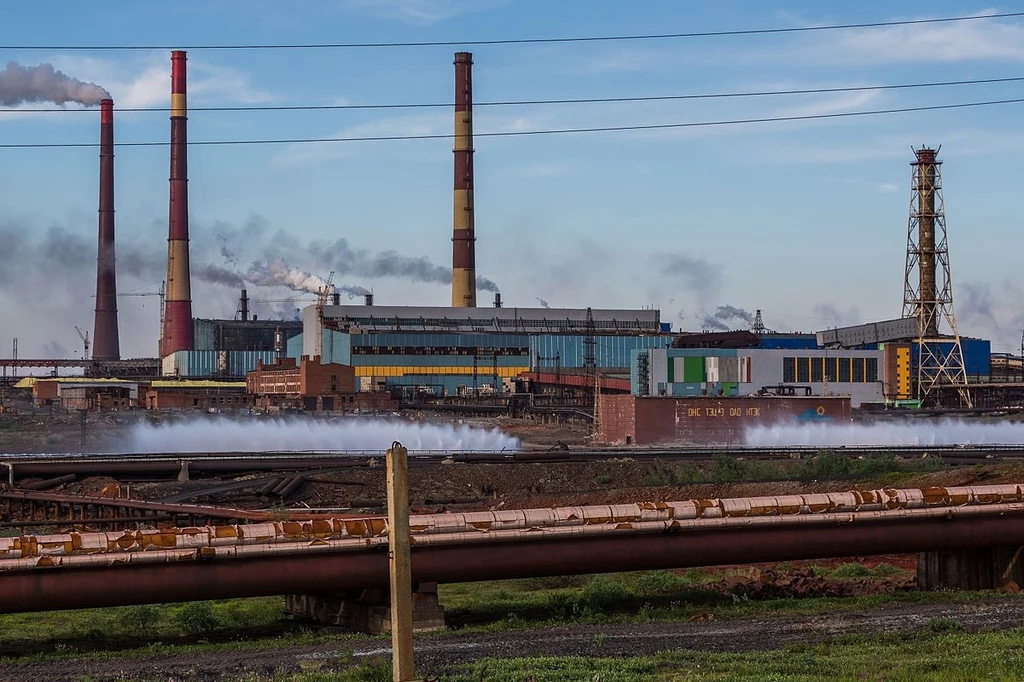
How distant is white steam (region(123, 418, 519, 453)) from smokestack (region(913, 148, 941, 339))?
3935 centimetres

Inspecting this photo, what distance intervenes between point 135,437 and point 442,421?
20.4 meters

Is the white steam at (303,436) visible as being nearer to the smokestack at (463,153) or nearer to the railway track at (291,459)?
the railway track at (291,459)

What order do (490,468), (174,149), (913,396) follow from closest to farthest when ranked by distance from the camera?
(490,468) < (913,396) < (174,149)

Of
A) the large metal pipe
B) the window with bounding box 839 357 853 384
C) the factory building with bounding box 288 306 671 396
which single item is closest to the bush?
the large metal pipe

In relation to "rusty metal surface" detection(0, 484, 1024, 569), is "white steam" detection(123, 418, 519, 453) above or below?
below

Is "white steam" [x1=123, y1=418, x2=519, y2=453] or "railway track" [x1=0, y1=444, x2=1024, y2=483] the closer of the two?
"railway track" [x1=0, y1=444, x2=1024, y2=483]

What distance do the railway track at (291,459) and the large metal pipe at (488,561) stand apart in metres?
29.7

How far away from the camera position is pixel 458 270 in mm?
114125

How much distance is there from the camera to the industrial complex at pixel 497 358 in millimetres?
87188

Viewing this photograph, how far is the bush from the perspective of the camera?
18.8 m

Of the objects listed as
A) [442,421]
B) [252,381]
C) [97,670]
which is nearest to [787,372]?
[442,421]

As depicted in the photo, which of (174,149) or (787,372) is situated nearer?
(787,372)

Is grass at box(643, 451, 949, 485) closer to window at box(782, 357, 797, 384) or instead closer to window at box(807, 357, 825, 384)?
window at box(782, 357, 797, 384)

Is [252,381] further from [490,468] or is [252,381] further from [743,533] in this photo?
[743,533]
